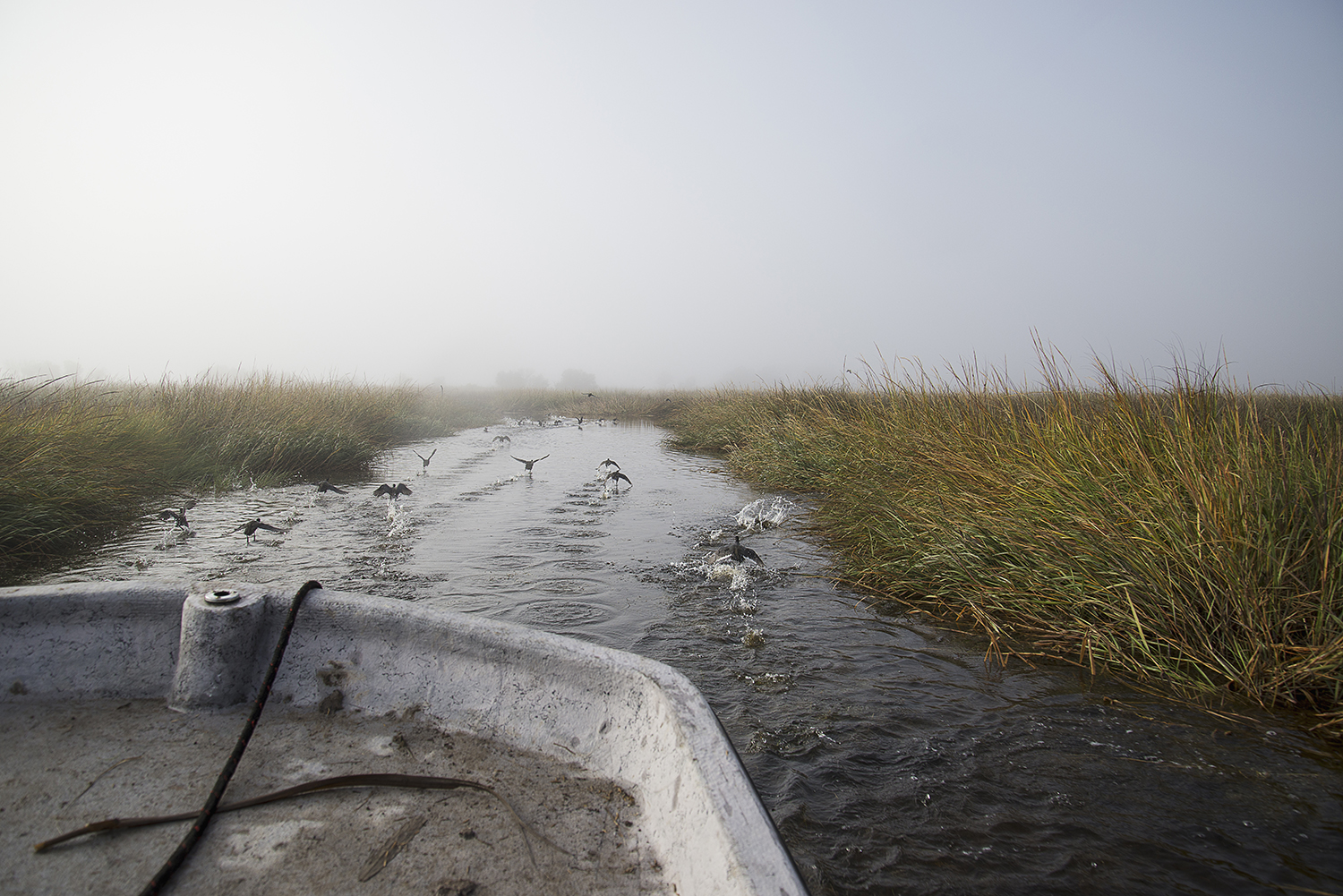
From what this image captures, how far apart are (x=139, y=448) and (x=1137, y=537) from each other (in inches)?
395

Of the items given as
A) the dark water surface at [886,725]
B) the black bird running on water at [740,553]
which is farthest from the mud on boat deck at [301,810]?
the black bird running on water at [740,553]

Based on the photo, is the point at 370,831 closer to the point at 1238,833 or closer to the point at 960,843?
the point at 960,843

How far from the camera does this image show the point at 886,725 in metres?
2.65

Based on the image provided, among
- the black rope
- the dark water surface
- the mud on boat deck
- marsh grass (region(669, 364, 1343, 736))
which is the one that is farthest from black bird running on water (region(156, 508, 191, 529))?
marsh grass (region(669, 364, 1343, 736))

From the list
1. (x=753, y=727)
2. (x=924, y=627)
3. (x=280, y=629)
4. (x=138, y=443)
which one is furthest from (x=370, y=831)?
(x=138, y=443)

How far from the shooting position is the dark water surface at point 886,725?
6.16 ft

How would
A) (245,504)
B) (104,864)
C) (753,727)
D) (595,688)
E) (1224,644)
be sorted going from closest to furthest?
(104,864) → (595,688) → (753,727) → (1224,644) → (245,504)

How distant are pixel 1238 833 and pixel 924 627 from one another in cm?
191

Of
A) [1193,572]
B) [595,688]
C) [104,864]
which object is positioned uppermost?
[1193,572]

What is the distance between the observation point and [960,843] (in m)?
1.94

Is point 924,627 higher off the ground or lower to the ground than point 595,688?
lower

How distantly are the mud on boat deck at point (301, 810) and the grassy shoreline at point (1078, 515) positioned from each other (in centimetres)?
265

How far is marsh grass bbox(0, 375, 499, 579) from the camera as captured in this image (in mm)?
5070

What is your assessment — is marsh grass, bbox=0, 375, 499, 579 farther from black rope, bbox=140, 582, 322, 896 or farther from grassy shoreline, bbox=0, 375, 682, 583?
black rope, bbox=140, 582, 322, 896
